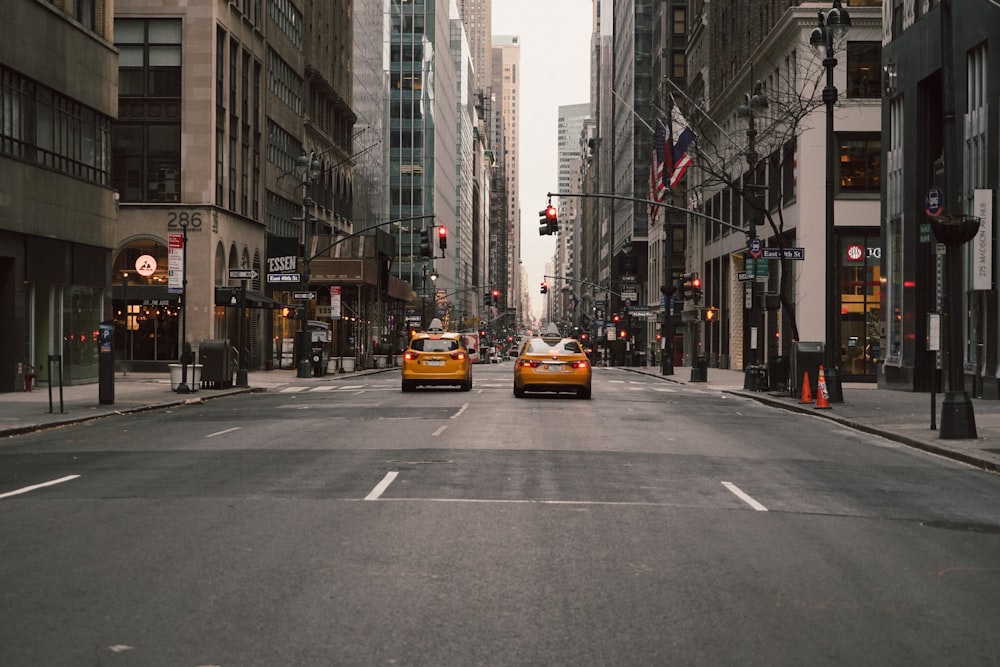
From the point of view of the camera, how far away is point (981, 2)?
1154 inches

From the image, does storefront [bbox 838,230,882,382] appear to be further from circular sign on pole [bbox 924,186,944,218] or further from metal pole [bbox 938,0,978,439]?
metal pole [bbox 938,0,978,439]

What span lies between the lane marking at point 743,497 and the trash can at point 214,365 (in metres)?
24.4

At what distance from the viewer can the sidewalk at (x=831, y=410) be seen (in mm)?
17219

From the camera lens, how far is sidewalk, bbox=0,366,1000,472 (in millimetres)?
17219

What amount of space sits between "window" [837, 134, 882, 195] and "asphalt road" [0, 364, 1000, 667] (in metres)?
31.0

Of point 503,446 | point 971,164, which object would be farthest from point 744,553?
Result: point 971,164

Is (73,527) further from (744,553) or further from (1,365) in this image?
(1,365)

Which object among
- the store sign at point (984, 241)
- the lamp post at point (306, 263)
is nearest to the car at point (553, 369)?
the store sign at point (984, 241)

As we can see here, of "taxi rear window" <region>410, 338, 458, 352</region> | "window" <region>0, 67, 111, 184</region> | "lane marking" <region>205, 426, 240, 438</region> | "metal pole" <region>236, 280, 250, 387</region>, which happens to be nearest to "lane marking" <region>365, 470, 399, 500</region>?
"lane marking" <region>205, 426, 240, 438</region>

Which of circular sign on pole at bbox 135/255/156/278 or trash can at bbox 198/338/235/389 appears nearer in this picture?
trash can at bbox 198/338/235/389

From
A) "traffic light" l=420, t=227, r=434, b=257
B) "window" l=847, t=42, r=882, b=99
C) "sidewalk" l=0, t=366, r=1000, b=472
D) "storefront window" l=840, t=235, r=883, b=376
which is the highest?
"window" l=847, t=42, r=882, b=99

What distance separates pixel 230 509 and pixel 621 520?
356cm

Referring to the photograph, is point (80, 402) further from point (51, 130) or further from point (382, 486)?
point (382, 486)

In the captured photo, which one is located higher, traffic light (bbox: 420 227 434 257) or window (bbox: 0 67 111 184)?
window (bbox: 0 67 111 184)
